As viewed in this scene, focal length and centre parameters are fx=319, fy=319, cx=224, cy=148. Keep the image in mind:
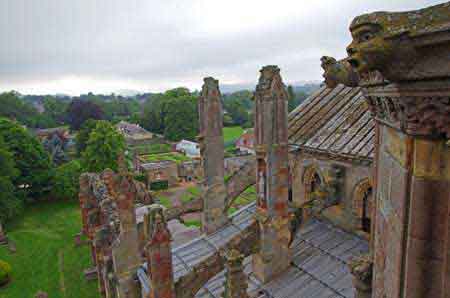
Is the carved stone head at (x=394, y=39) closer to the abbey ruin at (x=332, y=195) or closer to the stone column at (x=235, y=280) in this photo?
the abbey ruin at (x=332, y=195)

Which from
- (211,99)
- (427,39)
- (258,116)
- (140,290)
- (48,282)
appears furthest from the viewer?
(48,282)

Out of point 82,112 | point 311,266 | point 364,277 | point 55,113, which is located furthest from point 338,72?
point 55,113

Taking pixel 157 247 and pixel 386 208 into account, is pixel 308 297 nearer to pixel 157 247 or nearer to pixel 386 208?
pixel 157 247

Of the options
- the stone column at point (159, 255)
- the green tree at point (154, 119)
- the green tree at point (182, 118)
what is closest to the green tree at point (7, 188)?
the stone column at point (159, 255)

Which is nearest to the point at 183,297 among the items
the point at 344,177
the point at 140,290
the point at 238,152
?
the point at 140,290

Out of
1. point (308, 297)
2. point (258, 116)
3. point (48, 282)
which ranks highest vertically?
point (258, 116)

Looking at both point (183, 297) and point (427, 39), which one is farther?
point (183, 297)
